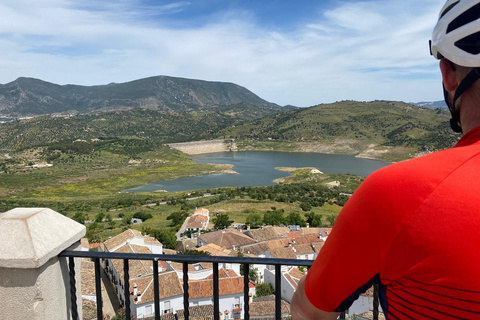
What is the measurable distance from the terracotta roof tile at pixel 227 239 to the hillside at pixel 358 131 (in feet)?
217

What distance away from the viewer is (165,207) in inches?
1610

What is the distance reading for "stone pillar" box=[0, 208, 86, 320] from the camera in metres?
2.15

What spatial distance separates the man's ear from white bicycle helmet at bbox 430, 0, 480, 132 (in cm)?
1

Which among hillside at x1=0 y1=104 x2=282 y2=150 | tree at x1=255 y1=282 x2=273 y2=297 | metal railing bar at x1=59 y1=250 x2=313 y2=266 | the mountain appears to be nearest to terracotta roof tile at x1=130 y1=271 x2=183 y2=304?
tree at x1=255 y1=282 x2=273 y2=297

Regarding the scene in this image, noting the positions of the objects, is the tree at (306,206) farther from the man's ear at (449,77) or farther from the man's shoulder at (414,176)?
the man's shoulder at (414,176)

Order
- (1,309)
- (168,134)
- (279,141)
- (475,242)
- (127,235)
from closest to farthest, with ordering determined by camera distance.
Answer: (475,242) < (1,309) < (127,235) < (279,141) < (168,134)

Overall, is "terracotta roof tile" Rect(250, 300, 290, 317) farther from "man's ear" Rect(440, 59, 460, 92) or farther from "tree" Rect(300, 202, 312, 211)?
"tree" Rect(300, 202, 312, 211)

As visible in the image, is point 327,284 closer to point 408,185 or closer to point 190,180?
point 408,185

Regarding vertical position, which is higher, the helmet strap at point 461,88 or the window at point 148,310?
the helmet strap at point 461,88

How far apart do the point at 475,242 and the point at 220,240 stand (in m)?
22.8

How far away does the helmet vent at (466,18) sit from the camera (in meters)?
0.99

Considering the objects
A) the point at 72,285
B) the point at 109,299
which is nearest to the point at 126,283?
the point at 72,285

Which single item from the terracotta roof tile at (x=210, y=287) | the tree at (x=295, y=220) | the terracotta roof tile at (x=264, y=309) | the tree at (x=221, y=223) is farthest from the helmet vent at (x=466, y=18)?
the tree at (x=295, y=220)

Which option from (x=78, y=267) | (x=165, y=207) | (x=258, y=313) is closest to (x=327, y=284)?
(x=78, y=267)
